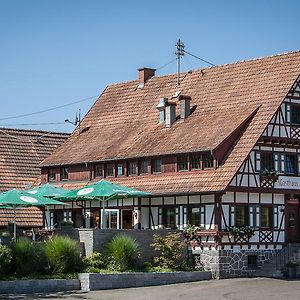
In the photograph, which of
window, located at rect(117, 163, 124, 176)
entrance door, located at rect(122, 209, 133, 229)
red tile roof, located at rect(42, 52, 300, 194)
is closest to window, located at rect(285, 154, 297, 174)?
red tile roof, located at rect(42, 52, 300, 194)

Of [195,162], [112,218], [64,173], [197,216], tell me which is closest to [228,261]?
[197,216]

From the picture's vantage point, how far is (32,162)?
59469mm

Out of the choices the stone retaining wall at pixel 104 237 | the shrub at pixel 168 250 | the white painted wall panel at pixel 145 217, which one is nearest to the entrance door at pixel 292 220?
the shrub at pixel 168 250

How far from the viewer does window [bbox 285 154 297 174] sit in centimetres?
4606

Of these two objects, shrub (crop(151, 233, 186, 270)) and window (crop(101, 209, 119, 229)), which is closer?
shrub (crop(151, 233, 186, 270))

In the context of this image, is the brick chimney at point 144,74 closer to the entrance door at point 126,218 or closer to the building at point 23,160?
the building at point 23,160

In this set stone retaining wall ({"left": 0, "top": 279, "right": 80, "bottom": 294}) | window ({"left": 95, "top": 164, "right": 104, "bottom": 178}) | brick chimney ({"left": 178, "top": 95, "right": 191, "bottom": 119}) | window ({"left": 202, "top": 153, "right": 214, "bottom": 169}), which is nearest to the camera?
stone retaining wall ({"left": 0, "top": 279, "right": 80, "bottom": 294})

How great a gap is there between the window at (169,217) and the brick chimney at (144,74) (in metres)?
13.0

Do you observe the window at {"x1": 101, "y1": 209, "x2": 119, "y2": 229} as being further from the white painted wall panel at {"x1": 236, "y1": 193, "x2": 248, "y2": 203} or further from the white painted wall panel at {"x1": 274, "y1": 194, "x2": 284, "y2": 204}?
the white painted wall panel at {"x1": 274, "y1": 194, "x2": 284, "y2": 204}

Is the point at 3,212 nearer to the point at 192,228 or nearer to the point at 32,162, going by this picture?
the point at 32,162

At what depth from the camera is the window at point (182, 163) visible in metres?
45.8

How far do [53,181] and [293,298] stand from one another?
2353 centimetres

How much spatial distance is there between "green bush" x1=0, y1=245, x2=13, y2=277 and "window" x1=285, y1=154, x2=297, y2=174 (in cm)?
1589

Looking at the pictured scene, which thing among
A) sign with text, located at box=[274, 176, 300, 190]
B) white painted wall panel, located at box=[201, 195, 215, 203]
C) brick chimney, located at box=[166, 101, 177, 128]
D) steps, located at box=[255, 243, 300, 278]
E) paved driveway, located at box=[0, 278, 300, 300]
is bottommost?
paved driveway, located at box=[0, 278, 300, 300]
